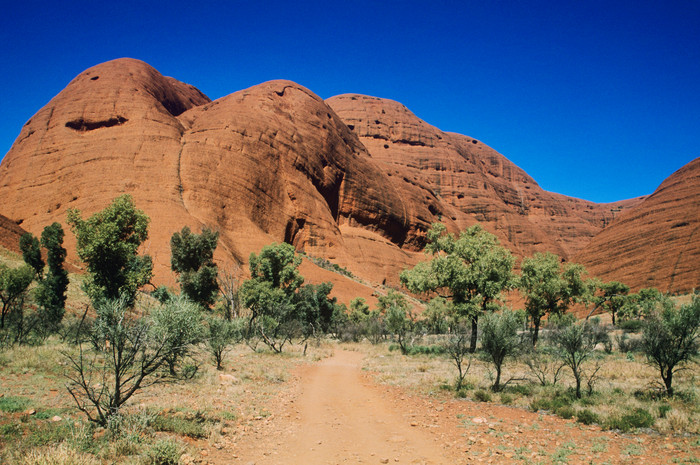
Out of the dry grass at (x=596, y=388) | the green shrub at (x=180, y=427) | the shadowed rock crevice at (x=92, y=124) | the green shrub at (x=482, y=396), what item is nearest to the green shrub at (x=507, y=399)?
the dry grass at (x=596, y=388)

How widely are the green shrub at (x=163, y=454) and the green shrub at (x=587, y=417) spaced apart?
27.8 feet

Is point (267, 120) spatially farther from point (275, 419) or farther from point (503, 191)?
point (503, 191)

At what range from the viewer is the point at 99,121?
60531 mm

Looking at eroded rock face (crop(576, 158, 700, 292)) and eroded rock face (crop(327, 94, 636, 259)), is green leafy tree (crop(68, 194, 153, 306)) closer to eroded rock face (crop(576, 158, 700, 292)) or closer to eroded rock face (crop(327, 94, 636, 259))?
eroded rock face (crop(576, 158, 700, 292))

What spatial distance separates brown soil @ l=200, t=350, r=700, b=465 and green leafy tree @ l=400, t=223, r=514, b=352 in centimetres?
1034

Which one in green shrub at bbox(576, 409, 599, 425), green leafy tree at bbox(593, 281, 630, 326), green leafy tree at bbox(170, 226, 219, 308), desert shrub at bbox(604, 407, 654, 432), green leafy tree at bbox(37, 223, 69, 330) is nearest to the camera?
desert shrub at bbox(604, 407, 654, 432)

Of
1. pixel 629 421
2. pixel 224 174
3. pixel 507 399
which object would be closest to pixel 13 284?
pixel 507 399

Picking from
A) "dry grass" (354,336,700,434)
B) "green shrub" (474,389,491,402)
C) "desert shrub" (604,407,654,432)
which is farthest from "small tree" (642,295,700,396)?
"green shrub" (474,389,491,402)

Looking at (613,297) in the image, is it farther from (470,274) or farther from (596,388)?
(596,388)

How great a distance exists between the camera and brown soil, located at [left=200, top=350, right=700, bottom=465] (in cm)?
635

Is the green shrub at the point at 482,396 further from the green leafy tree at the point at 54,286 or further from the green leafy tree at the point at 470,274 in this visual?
the green leafy tree at the point at 54,286

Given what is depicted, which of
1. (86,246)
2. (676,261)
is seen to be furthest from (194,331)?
(676,261)

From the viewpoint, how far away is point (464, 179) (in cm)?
12662

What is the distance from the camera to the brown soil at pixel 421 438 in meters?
6.35
